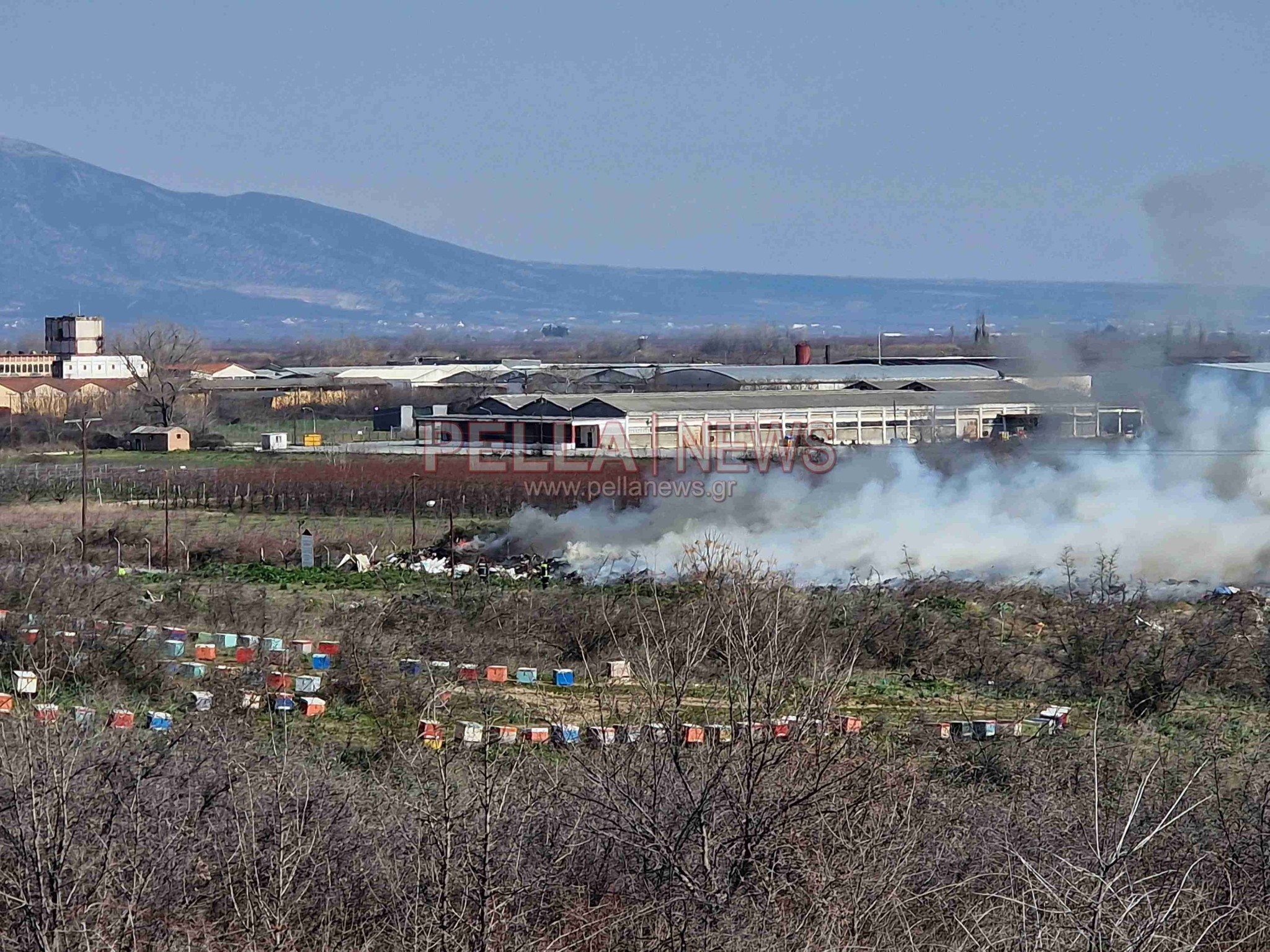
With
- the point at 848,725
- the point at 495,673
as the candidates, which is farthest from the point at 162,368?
the point at 848,725

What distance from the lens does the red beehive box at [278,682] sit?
1716 centimetres

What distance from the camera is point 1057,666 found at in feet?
64.6

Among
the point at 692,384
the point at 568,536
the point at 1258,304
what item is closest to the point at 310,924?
the point at 568,536

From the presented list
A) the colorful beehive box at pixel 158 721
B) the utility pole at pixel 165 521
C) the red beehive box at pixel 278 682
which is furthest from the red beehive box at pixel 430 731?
the utility pole at pixel 165 521

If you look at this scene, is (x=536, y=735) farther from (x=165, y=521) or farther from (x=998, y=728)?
(x=165, y=521)

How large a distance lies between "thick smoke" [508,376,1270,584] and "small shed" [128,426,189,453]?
92.1 feet

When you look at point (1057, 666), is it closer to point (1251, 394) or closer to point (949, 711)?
point (949, 711)

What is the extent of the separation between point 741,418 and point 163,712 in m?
34.3

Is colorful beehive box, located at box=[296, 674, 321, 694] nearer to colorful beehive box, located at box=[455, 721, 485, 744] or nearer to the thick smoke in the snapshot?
colorful beehive box, located at box=[455, 721, 485, 744]

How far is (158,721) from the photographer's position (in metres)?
15.1

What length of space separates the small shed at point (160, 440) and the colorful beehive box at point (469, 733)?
4112 centimetres

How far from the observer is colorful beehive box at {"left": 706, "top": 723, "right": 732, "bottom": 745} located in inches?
408

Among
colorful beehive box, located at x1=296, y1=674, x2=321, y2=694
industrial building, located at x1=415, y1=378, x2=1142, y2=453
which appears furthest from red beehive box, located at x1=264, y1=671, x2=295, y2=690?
industrial building, located at x1=415, y1=378, x2=1142, y2=453

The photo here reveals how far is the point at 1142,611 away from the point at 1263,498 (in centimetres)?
585
